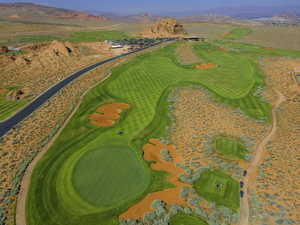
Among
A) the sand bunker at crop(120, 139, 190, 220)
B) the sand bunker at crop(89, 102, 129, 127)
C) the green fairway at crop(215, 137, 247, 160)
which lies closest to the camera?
the sand bunker at crop(120, 139, 190, 220)

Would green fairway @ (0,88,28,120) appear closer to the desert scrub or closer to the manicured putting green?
the manicured putting green

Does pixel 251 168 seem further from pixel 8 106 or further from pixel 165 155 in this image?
pixel 8 106

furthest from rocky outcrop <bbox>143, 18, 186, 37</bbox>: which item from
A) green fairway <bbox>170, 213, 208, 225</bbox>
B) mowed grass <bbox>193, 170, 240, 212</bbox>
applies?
green fairway <bbox>170, 213, 208, 225</bbox>

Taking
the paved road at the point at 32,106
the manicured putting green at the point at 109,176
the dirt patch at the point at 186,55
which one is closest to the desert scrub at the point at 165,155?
the manicured putting green at the point at 109,176

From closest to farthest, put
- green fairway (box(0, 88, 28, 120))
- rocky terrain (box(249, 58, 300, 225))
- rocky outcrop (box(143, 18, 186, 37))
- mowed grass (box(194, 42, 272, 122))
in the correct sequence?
rocky terrain (box(249, 58, 300, 225)) → green fairway (box(0, 88, 28, 120)) → mowed grass (box(194, 42, 272, 122)) → rocky outcrop (box(143, 18, 186, 37))

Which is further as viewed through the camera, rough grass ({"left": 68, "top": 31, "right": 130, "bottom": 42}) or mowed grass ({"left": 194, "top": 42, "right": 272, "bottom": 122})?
rough grass ({"left": 68, "top": 31, "right": 130, "bottom": 42})

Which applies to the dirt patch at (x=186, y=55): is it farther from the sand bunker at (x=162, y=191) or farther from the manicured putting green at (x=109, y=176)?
the manicured putting green at (x=109, y=176)
